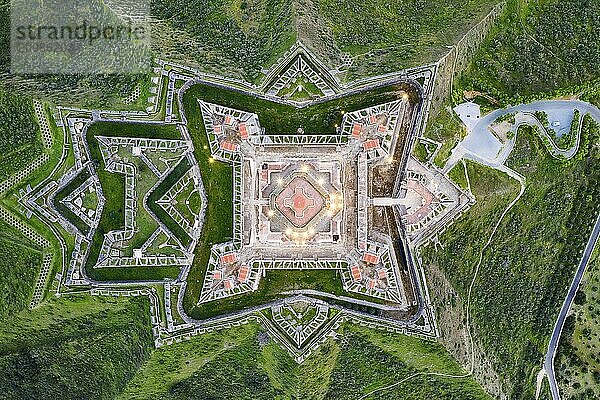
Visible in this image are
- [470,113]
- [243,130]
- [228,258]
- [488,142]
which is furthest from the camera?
[470,113]

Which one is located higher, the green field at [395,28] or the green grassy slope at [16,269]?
the green field at [395,28]

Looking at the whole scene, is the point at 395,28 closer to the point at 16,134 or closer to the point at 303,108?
the point at 303,108

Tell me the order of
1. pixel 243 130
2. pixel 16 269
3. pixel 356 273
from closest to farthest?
pixel 16 269, pixel 243 130, pixel 356 273

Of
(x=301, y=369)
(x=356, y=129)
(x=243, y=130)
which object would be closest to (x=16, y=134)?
(x=243, y=130)

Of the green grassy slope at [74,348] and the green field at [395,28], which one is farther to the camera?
the green field at [395,28]

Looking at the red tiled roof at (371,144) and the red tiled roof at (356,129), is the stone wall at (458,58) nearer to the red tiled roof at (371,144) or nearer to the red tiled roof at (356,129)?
the red tiled roof at (371,144)

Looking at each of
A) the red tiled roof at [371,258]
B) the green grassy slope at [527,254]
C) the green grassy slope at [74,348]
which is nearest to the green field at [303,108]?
the green grassy slope at [527,254]
